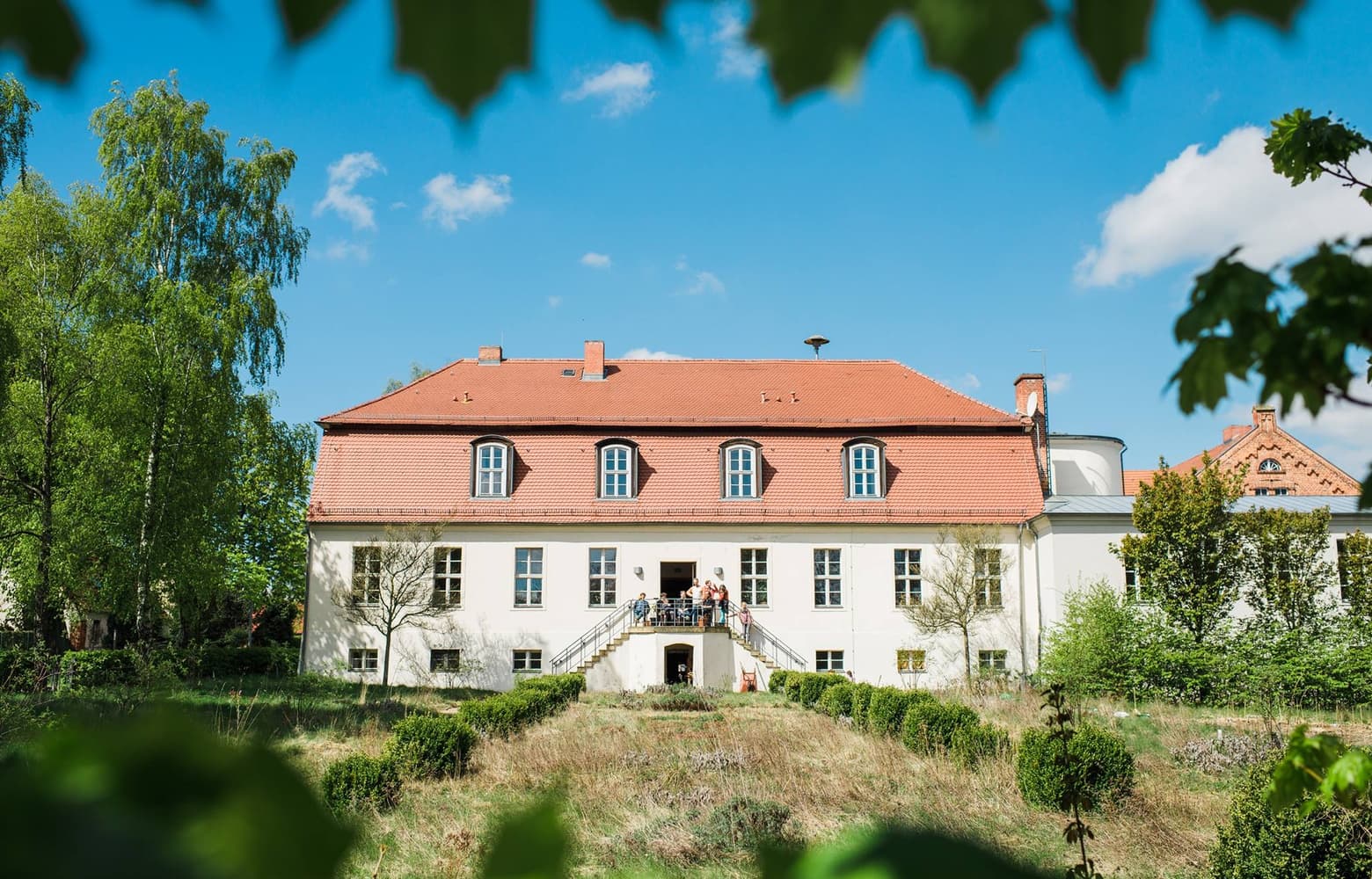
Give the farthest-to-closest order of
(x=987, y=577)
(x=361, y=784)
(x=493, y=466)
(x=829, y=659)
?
(x=493, y=466)
(x=829, y=659)
(x=987, y=577)
(x=361, y=784)

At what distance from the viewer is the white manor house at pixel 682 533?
24984 mm

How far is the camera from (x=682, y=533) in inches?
1030

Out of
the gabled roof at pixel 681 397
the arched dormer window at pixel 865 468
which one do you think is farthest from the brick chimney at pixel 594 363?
the arched dormer window at pixel 865 468

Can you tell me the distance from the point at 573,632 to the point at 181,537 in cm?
945

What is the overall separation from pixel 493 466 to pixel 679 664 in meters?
7.13

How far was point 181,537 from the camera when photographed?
822 inches

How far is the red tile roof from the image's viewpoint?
25969 mm

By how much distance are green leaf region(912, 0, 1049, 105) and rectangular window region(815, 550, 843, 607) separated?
84.3 ft

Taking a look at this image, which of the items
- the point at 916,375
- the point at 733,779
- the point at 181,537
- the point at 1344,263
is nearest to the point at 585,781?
the point at 733,779

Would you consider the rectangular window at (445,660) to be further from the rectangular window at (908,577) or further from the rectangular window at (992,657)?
the rectangular window at (992,657)

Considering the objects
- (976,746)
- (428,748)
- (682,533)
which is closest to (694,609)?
(682,533)

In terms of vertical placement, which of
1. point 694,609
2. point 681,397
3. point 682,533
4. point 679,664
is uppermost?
point 681,397

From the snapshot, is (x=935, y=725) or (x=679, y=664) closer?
(x=935, y=725)

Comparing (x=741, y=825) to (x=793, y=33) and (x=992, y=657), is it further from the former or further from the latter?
(x=992, y=657)
